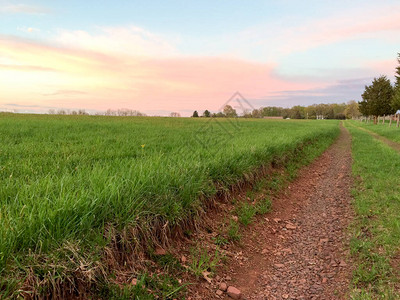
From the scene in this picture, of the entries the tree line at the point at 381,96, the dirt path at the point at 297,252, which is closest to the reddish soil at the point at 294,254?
the dirt path at the point at 297,252

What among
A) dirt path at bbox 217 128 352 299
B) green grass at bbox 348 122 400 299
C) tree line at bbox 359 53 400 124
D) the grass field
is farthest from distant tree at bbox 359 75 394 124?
the grass field

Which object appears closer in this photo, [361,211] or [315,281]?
[315,281]

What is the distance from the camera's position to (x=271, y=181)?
680 centimetres

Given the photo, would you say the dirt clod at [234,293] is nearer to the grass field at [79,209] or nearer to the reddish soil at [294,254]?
the reddish soil at [294,254]

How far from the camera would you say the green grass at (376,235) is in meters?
2.96

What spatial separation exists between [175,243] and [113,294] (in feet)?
3.93

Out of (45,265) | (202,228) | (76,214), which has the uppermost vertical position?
(76,214)

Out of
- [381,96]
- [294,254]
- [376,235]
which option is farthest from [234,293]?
[381,96]

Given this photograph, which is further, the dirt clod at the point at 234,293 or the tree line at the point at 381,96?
the tree line at the point at 381,96

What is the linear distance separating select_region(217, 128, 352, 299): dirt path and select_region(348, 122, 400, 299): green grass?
18cm

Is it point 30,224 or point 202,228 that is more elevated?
point 30,224

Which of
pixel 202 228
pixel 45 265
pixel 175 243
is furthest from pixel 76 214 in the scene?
pixel 202 228

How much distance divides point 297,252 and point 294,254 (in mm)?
90

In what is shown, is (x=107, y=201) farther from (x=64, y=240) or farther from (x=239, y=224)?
(x=239, y=224)
